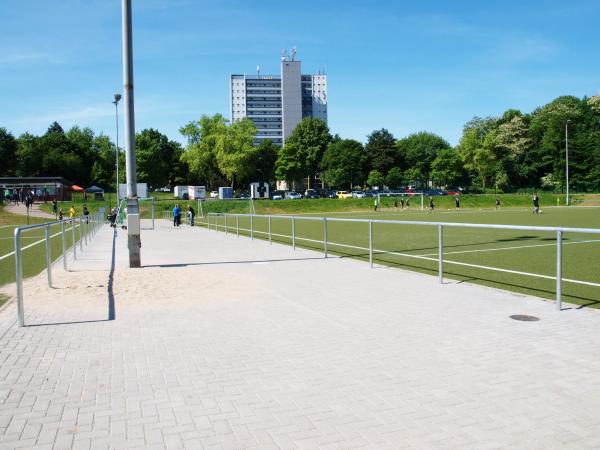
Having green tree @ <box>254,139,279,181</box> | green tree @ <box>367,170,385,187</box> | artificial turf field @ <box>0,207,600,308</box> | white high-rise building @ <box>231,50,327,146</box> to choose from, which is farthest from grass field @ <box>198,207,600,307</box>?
white high-rise building @ <box>231,50,327,146</box>

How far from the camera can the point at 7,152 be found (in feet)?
271

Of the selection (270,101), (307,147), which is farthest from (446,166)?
(270,101)

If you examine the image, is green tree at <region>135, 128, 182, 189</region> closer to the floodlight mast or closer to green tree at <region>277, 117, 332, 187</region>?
green tree at <region>277, 117, 332, 187</region>

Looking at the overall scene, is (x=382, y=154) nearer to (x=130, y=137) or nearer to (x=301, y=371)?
(x=130, y=137)

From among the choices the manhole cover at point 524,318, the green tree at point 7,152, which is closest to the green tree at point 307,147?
the green tree at point 7,152

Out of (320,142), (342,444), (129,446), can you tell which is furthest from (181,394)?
(320,142)

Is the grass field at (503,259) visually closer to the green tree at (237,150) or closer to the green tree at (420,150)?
the green tree at (237,150)

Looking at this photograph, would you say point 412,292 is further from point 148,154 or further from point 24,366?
point 148,154

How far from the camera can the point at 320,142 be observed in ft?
343

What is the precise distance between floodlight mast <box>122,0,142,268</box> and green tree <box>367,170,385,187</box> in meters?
86.2

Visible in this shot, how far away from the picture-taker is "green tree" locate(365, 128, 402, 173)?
99750 millimetres

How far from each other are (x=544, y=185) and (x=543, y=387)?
93.0 meters

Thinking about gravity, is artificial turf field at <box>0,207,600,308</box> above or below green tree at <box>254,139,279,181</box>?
below

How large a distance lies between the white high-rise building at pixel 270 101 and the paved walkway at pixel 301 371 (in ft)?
490
